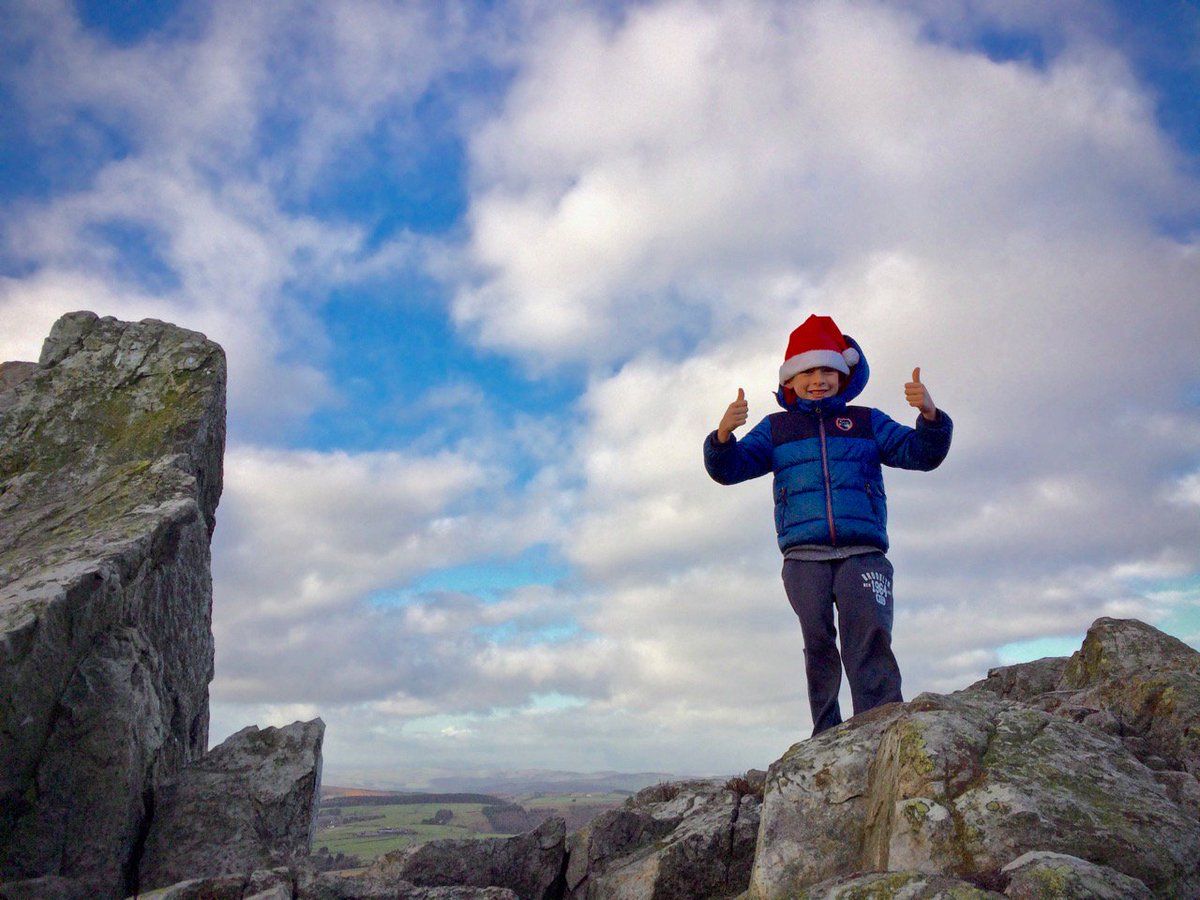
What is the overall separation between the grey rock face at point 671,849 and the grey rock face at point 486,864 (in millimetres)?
297

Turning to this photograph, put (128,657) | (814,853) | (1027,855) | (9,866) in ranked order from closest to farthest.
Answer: (1027,855)
(814,853)
(9,866)
(128,657)

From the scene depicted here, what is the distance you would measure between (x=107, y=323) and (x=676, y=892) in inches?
515

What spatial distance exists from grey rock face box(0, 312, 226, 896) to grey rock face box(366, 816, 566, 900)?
3098mm

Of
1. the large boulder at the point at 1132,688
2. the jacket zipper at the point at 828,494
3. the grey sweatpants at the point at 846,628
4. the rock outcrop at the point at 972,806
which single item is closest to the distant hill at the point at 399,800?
the large boulder at the point at 1132,688

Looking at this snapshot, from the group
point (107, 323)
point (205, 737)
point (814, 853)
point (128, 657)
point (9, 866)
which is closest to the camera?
point (814, 853)

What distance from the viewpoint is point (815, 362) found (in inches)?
443

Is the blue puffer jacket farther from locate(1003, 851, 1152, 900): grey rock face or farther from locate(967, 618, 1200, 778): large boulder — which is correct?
locate(1003, 851, 1152, 900): grey rock face

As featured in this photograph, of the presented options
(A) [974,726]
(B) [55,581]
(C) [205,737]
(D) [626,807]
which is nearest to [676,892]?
(D) [626,807]

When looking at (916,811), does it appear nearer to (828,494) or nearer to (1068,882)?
(1068,882)

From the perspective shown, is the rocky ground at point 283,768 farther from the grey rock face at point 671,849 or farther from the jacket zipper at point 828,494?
the jacket zipper at point 828,494

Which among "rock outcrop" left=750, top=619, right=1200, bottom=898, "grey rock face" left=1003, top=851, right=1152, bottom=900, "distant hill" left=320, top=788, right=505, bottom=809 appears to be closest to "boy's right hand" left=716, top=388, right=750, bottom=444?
"rock outcrop" left=750, top=619, right=1200, bottom=898

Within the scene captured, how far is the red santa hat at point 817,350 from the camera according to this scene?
37.0 ft

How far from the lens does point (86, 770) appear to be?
9.13 meters

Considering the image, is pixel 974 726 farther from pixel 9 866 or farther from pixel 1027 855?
pixel 9 866
